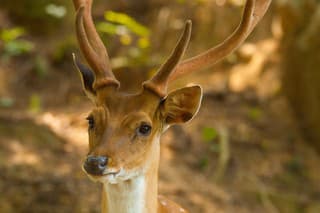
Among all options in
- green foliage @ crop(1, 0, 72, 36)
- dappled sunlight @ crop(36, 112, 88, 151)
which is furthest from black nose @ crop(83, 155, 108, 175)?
green foliage @ crop(1, 0, 72, 36)

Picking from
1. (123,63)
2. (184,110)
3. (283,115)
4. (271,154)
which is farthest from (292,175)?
(184,110)

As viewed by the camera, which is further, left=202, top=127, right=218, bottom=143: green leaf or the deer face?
left=202, top=127, right=218, bottom=143: green leaf

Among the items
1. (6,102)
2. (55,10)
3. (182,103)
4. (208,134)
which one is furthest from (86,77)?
(55,10)

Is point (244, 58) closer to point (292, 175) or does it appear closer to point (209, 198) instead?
point (292, 175)

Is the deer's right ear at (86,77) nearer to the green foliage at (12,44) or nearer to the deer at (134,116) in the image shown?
the deer at (134,116)

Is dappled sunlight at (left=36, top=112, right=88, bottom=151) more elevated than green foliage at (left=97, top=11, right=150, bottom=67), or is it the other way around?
green foliage at (left=97, top=11, right=150, bottom=67)

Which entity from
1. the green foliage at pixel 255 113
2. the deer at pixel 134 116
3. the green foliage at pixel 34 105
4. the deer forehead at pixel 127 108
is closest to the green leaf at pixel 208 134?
the green foliage at pixel 255 113

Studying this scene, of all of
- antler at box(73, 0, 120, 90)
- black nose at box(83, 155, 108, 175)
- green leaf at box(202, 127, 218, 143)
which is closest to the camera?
black nose at box(83, 155, 108, 175)

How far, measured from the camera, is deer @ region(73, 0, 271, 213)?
13.8ft

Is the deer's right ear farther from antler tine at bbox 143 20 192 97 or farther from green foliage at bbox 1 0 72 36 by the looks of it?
green foliage at bbox 1 0 72 36

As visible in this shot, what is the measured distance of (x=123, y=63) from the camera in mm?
10258

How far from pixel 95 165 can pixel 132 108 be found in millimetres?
568

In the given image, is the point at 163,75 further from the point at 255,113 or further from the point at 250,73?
the point at 250,73

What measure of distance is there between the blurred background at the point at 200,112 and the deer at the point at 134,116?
2.46 m
